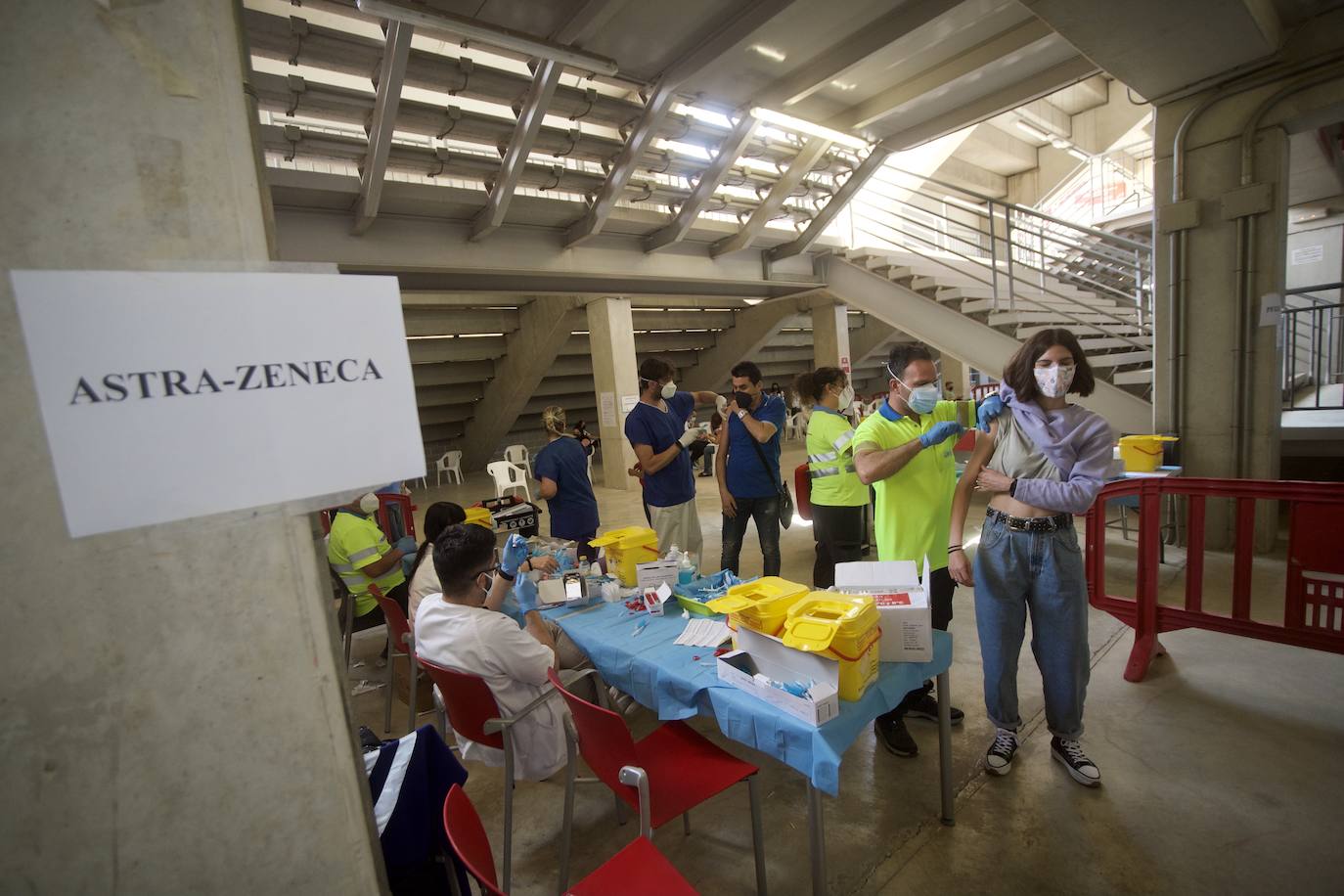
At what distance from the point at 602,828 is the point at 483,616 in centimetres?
100

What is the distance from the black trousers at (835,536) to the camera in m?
3.59

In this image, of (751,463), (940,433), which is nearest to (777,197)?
(751,463)

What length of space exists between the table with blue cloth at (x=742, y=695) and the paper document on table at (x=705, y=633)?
31 millimetres

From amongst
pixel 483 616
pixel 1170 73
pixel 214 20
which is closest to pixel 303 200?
pixel 483 616

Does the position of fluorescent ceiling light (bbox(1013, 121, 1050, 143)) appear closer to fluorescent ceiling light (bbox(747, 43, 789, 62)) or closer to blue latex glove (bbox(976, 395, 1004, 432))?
fluorescent ceiling light (bbox(747, 43, 789, 62))

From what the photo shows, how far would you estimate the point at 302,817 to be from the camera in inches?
31.0

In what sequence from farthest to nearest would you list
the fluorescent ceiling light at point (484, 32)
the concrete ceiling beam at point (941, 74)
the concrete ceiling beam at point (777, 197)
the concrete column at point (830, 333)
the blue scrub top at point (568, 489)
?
the concrete column at point (830, 333) < the concrete ceiling beam at point (777, 197) < the concrete ceiling beam at point (941, 74) < the blue scrub top at point (568, 489) < the fluorescent ceiling light at point (484, 32)

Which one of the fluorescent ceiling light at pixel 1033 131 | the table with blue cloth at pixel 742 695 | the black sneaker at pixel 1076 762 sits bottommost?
the black sneaker at pixel 1076 762

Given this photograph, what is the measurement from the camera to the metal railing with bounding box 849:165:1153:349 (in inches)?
240

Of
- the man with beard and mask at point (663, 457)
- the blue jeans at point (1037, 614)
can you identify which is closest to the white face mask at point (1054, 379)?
the blue jeans at point (1037, 614)

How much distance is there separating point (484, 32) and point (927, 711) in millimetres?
4584

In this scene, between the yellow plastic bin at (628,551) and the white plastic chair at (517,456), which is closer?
the yellow plastic bin at (628,551)

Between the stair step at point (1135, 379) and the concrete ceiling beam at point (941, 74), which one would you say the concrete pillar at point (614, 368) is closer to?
the concrete ceiling beam at point (941, 74)

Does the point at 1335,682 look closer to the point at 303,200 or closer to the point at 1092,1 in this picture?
the point at 1092,1
